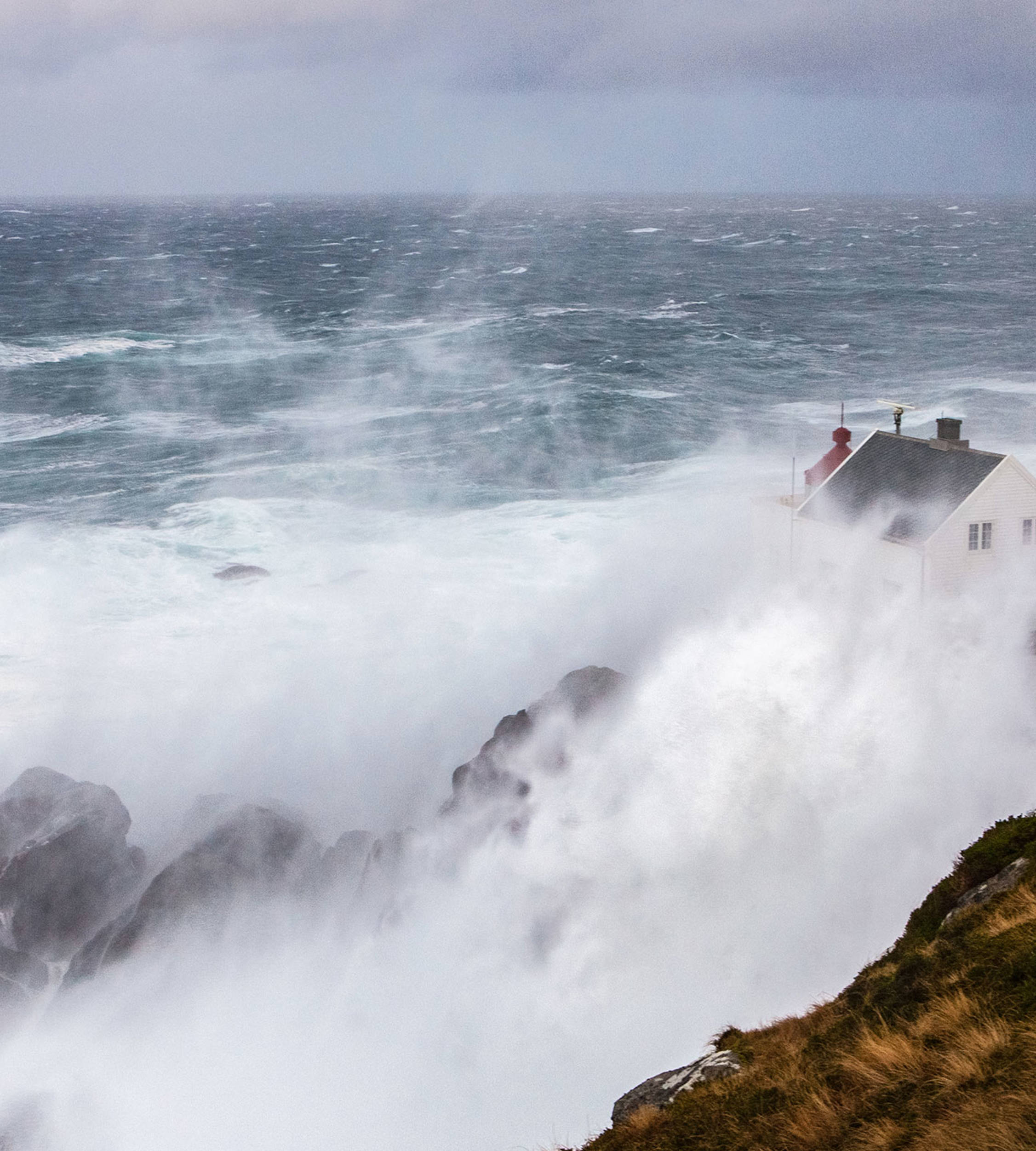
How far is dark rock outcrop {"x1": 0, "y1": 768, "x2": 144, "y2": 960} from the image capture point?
23406 mm

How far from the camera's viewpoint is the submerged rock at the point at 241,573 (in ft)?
135

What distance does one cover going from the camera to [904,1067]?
30.5 feet

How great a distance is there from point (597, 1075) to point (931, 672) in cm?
1185

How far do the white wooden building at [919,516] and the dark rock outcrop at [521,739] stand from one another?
19.2 feet

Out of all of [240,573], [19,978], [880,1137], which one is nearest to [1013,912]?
[880,1137]

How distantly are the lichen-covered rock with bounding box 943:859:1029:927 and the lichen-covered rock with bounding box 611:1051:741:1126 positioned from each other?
2.72 metres

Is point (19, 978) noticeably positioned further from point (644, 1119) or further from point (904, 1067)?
point (904, 1067)

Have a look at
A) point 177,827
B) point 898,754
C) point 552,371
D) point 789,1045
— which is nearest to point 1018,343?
point 552,371

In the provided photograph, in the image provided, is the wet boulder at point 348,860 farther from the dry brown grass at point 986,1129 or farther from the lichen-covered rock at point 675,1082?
the dry brown grass at point 986,1129

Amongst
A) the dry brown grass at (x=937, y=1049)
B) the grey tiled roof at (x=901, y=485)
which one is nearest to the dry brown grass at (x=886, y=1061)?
the dry brown grass at (x=937, y=1049)

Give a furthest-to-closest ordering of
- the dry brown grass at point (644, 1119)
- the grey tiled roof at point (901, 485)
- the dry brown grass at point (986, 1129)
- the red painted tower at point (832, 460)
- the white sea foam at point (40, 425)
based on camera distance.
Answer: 1. the white sea foam at point (40, 425)
2. the red painted tower at point (832, 460)
3. the grey tiled roof at point (901, 485)
4. the dry brown grass at point (644, 1119)
5. the dry brown grass at point (986, 1129)

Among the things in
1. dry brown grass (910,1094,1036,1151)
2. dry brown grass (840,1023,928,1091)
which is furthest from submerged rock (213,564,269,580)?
dry brown grass (910,1094,1036,1151)

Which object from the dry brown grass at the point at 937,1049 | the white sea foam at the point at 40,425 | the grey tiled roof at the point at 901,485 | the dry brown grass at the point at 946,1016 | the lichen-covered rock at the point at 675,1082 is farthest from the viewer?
the white sea foam at the point at 40,425

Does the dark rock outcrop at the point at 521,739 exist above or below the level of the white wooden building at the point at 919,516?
below
